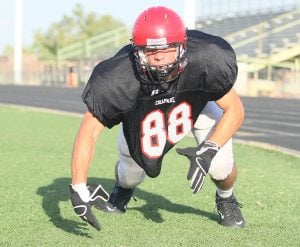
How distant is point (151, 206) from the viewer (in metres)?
5.32

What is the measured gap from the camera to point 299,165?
26.0 feet

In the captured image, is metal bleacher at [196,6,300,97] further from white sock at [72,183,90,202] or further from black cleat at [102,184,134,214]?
white sock at [72,183,90,202]

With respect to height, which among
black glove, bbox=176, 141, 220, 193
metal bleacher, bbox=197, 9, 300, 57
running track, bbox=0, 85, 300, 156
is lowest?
running track, bbox=0, 85, 300, 156

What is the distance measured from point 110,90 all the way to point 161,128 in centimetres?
50

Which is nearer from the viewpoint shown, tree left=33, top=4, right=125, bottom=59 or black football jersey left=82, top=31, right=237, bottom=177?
black football jersey left=82, top=31, right=237, bottom=177

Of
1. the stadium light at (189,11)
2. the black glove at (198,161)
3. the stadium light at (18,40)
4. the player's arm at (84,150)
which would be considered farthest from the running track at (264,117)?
the stadium light at (18,40)

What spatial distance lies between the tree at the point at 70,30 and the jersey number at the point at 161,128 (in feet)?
206

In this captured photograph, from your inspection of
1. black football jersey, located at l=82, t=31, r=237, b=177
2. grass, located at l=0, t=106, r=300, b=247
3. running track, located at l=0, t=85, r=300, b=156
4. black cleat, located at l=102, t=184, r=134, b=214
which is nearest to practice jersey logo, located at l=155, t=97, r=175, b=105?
black football jersey, located at l=82, t=31, r=237, b=177

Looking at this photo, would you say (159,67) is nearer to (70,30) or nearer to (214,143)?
(214,143)

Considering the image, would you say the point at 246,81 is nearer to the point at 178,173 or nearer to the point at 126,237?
the point at 178,173

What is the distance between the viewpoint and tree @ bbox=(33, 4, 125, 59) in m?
67.4

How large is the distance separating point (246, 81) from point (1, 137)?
52.7ft

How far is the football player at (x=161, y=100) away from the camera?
3.77 m

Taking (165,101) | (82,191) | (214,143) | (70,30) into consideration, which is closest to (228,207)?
(214,143)
